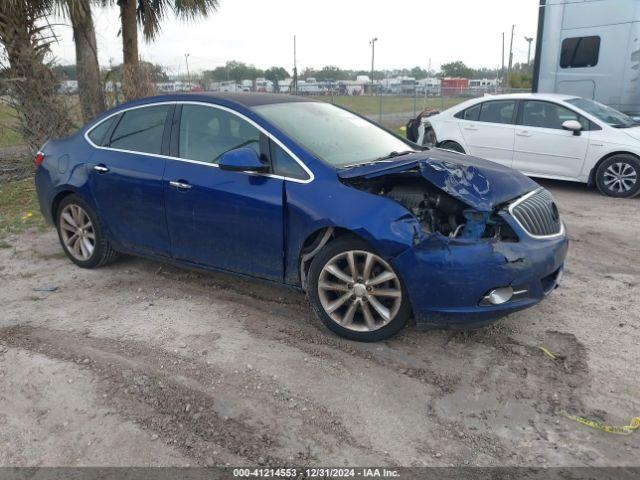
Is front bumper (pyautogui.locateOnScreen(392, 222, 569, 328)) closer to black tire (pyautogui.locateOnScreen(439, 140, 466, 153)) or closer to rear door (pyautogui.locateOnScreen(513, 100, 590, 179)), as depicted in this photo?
rear door (pyautogui.locateOnScreen(513, 100, 590, 179))

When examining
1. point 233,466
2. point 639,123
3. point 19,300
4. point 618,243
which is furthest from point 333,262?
point 639,123

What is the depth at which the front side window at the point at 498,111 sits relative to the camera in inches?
356

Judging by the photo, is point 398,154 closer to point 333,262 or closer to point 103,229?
point 333,262

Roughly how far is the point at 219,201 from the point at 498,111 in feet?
21.2

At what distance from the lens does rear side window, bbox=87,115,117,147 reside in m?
5.05

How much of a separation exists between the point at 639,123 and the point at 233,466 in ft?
28.7

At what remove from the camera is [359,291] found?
12.1ft

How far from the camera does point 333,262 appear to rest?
3.73 meters

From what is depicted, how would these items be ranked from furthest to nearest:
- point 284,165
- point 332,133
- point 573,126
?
point 573,126 → point 332,133 → point 284,165

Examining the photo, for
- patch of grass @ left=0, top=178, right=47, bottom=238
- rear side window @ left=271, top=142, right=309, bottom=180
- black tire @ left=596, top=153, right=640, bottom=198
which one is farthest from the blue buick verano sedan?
black tire @ left=596, top=153, right=640, bottom=198

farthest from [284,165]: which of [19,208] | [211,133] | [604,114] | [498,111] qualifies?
[604,114]

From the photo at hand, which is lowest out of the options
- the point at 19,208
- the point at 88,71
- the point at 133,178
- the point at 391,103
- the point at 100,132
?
the point at 391,103

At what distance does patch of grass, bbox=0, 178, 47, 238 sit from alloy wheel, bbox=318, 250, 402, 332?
4640 mm

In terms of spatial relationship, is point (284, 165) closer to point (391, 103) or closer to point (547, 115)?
point (547, 115)
